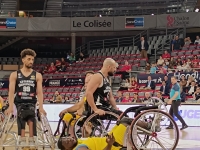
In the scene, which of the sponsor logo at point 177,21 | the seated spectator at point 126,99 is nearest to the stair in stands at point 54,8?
the sponsor logo at point 177,21

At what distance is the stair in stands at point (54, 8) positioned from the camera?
28.7 meters

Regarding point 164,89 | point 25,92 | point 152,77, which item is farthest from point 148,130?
point 152,77

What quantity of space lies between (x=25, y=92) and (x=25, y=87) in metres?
0.07

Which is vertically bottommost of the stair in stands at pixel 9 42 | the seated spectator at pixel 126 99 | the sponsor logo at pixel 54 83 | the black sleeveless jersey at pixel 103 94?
the seated spectator at pixel 126 99

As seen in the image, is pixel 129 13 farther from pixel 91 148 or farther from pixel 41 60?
pixel 91 148

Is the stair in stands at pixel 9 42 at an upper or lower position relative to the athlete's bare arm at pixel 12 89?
upper

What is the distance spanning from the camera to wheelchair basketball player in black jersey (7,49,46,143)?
20.0ft

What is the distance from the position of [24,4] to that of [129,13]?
888 centimetres

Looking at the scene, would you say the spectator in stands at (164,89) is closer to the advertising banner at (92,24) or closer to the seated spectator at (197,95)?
the seated spectator at (197,95)

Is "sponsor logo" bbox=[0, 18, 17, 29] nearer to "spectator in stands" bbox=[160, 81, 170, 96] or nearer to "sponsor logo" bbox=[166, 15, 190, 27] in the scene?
"sponsor logo" bbox=[166, 15, 190, 27]

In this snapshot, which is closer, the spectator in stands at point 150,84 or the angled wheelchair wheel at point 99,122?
the angled wheelchair wheel at point 99,122

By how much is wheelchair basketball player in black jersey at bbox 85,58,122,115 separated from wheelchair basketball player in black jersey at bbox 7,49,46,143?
71cm

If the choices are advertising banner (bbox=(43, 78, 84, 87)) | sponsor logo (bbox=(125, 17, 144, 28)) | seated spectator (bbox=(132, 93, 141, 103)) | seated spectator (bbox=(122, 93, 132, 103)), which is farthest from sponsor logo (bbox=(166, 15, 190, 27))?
seated spectator (bbox=(132, 93, 141, 103))

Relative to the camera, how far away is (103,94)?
6598mm
